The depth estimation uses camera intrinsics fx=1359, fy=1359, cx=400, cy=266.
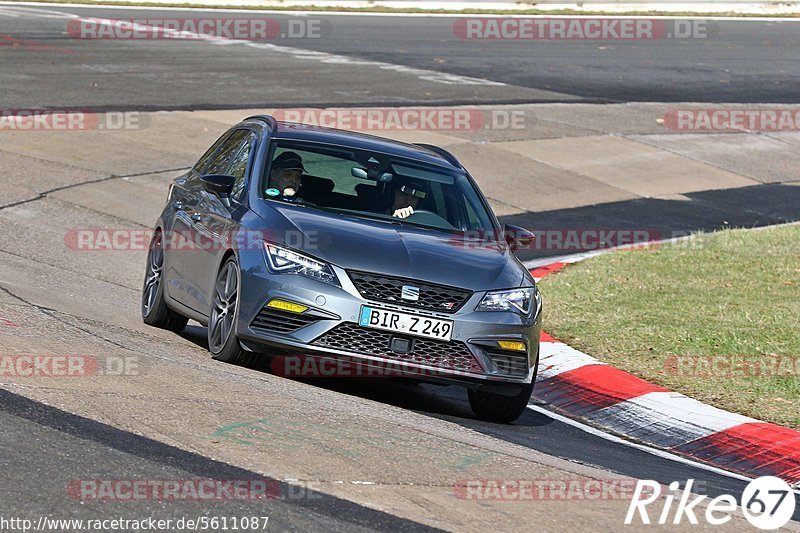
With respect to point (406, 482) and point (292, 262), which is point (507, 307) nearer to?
point (292, 262)

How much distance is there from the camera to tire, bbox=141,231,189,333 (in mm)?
9992

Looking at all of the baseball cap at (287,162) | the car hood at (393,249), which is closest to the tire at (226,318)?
the car hood at (393,249)

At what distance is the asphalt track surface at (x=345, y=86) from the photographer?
227 inches

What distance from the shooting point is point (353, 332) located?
7871 mm

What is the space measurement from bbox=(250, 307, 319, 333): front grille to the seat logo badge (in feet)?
1.73

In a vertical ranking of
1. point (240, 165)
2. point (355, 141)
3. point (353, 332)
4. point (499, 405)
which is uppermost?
point (355, 141)

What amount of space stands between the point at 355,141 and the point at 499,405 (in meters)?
2.31

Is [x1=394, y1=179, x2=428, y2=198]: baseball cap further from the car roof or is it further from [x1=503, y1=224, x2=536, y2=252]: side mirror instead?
[x1=503, y1=224, x2=536, y2=252]: side mirror

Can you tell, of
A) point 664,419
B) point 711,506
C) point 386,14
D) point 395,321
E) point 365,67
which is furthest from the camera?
point 386,14

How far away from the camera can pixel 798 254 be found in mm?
14078

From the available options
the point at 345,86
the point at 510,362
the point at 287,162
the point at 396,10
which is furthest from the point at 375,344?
the point at 396,10

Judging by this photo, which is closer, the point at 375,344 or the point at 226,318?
the point at 375,344

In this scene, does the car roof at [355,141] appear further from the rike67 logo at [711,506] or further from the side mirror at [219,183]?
the rike67 logo at [711,506]

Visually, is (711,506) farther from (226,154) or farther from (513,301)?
(226,154)
